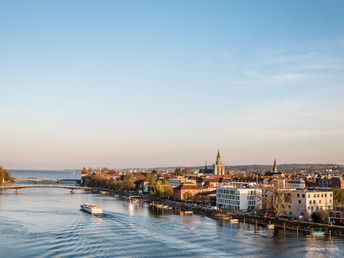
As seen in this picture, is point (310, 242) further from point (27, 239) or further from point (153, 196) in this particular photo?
point (153, 196)

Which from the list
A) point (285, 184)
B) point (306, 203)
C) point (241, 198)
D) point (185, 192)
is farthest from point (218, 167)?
point (306, 203)

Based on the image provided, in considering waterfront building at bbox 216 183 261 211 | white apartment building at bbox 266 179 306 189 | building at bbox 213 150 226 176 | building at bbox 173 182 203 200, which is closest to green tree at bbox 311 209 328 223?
white apartment building at bbox 266 179 306 189

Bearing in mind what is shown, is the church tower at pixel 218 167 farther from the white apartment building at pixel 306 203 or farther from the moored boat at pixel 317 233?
the moored boat at pixel 317 233

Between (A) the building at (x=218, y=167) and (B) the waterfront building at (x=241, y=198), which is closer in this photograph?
(B) the waterfront building at (x=241, y=198)

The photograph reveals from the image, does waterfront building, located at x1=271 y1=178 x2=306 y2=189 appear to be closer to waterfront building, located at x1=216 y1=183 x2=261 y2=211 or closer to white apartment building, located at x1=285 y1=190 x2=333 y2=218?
white apartment building, located at x1=285 y1=190 x2=333 y2=218

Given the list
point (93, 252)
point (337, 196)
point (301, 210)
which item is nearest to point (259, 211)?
point (301, 210)

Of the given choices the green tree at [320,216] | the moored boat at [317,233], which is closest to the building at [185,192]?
the green tree at [320,216]
